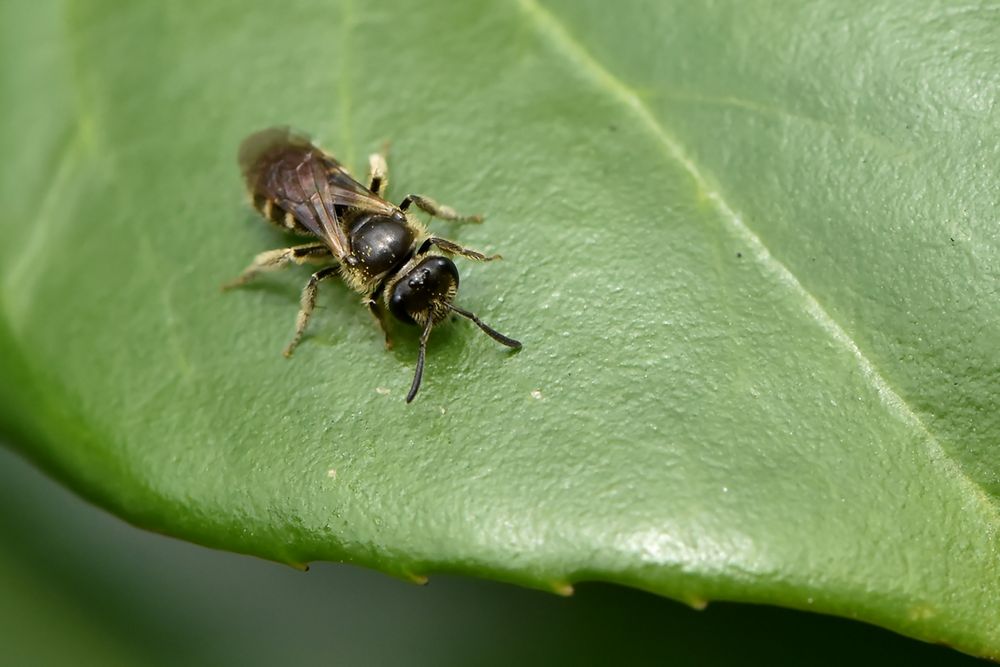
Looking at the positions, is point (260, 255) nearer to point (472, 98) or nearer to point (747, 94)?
point (472, 98)

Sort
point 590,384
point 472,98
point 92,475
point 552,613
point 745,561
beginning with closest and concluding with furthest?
point 745,561 → point 590,384 → point 92,475 → point 472,98 → point 552,613

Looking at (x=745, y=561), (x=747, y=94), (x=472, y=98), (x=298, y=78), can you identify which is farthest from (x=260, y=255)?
(x=745, y=561)

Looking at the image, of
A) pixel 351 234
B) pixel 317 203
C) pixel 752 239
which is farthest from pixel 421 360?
pixel 752 239

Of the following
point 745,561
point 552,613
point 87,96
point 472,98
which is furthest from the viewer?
point 552,613

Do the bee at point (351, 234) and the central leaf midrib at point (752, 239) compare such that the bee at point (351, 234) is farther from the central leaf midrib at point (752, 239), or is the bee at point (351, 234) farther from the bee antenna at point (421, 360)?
the central leaf midrib at point (752, 239)

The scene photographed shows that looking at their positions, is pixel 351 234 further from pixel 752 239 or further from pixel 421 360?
pixel 752 239

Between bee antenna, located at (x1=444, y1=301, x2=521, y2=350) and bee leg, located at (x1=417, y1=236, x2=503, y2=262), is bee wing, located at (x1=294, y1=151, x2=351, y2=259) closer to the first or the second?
bee leg, located at (x1=417, y1=236, x2=503, y2=262)

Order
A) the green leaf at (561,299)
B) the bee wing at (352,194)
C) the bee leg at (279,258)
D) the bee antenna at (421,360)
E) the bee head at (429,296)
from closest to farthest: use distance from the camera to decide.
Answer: the green leaf at (561,299)
the bee antenna at (421,360)
the bee head at (429,296)
the bee leg at (279,258)
the bee wing at (352,194)

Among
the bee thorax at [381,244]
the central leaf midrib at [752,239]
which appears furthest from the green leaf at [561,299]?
the bee thorax at [381,244]
